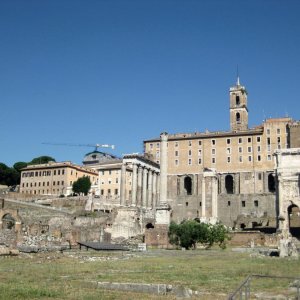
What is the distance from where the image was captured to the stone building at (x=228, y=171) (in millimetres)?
79812

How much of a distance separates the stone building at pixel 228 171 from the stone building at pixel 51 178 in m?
15.2

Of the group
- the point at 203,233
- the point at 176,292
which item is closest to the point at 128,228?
the point at 203,233

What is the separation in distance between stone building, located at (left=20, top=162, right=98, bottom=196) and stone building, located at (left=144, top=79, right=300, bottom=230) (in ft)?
49.8

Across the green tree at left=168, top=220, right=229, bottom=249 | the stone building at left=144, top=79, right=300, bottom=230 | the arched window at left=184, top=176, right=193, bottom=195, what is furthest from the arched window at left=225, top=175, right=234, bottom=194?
the green tree at left=168, top=220, right=229, bottom=249

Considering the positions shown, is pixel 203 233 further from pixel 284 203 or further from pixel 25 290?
pixel 25 290

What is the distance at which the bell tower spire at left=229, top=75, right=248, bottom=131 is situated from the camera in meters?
97.4

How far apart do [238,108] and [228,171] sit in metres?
16.6

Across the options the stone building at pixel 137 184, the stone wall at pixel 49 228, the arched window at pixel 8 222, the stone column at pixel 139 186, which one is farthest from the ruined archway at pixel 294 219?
the arched window at pixel 8 222

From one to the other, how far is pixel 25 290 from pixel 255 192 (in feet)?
246

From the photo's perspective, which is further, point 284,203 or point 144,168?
point 144,168

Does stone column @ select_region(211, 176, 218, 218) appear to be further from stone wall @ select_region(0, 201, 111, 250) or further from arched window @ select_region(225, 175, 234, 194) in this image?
stone wall @ select_region(0, 201, 111, 250)

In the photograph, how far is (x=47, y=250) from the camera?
120 feet

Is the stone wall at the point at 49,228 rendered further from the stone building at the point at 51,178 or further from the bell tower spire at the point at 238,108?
the bell tower spire at the point at 238,108

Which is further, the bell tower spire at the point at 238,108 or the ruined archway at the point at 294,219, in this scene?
the bell tower spire at the point at 238,108
